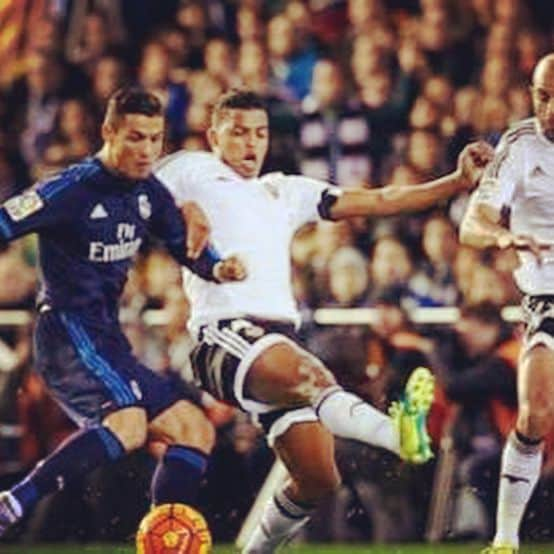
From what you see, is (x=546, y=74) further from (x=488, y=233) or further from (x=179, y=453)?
(x=179, y=453)

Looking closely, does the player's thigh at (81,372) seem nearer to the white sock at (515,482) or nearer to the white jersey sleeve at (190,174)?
the white jersey sleeve at (190,174)

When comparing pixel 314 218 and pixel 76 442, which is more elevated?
pixel 314 218

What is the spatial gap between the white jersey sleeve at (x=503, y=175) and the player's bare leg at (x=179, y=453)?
4.55 ft

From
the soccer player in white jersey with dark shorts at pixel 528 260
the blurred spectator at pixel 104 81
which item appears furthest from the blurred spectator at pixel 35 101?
the soccer player in white jersey with dark shorts at pixel 528 260

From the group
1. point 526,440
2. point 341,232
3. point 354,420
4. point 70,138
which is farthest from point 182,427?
point 70,138

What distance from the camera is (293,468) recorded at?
10.4 metres

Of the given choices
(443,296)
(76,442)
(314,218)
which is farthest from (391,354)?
(76,442)

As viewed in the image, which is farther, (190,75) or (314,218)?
(190,75)

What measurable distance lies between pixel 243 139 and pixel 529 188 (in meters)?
1.18

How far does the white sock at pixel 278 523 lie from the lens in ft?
34.1

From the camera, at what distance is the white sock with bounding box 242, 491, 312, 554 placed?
10.4 m

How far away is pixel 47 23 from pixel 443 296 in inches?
140

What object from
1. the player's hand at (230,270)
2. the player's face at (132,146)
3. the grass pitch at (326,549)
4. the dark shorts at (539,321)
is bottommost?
the grass pitch at (326,549)

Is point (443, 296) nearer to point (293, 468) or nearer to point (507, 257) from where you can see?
point (507, 257)
